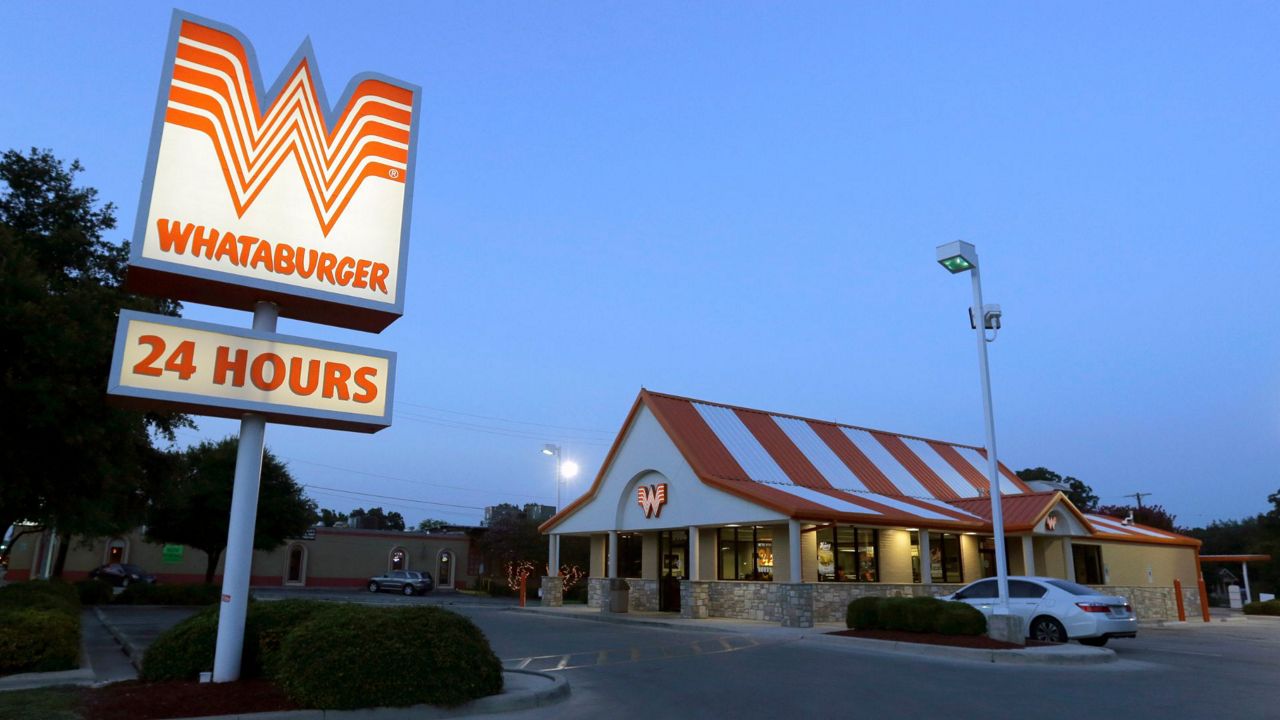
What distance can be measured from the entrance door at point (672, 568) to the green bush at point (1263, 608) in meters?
26.8

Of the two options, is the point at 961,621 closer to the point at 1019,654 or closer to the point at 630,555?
the point at 1019,654

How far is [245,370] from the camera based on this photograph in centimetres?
1033

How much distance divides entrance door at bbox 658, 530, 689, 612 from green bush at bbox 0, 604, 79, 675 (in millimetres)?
19575

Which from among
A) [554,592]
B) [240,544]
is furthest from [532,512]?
[240,544]

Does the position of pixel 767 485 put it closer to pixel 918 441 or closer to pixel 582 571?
pixel 918 441

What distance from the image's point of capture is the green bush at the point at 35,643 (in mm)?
11406

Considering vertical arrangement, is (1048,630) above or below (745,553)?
below

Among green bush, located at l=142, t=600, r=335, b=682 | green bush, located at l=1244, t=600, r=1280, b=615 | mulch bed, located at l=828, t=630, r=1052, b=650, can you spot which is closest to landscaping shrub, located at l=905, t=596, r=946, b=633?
mulch bed, located at l=828, t=630, r=1052, b=650

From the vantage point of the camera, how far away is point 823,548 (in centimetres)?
2628

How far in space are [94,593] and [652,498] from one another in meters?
21.2

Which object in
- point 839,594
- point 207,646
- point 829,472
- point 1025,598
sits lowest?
point 207,646

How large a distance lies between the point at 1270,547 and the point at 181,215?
204ft

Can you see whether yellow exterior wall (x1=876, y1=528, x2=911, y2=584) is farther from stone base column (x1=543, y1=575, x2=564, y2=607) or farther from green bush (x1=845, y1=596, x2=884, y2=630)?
stone base column (x1=543, y1=575, x2=564, y2=607)

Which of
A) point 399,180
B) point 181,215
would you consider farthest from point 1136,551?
point 181,215
